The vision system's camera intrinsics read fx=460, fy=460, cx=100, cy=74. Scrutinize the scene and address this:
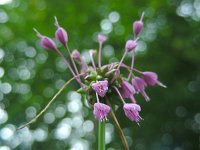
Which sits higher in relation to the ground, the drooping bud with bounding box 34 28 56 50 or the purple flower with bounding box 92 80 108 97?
the drooping bud with bounding box 34 28 56 50

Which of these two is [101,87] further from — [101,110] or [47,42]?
[47,42]

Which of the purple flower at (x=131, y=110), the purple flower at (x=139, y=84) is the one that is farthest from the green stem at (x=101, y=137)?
the purple flower at (x=139, y=84)

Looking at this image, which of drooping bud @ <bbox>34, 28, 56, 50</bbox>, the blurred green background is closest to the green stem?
drooping bud @ <bbox>34, 28, 56, 50</bbox>

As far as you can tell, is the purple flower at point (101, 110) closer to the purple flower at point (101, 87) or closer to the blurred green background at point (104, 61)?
the purple flower at point (101, 87)

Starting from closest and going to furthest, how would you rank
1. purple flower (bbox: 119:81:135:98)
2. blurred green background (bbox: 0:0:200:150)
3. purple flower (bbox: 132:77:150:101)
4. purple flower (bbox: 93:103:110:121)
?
purple flower (bbox: 93:103:110:121) < purple flower (bbox: 119:81:135:98) < purple flower (bbox: 132:77:150:101) < blurred green background (bbox: 0:0:200:150)

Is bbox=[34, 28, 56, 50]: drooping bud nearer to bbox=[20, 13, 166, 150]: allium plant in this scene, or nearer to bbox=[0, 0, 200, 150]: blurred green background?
bbox=[20, 13, 166, 150]: allium plant

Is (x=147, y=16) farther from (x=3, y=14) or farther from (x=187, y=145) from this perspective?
(x=187, y=145)
